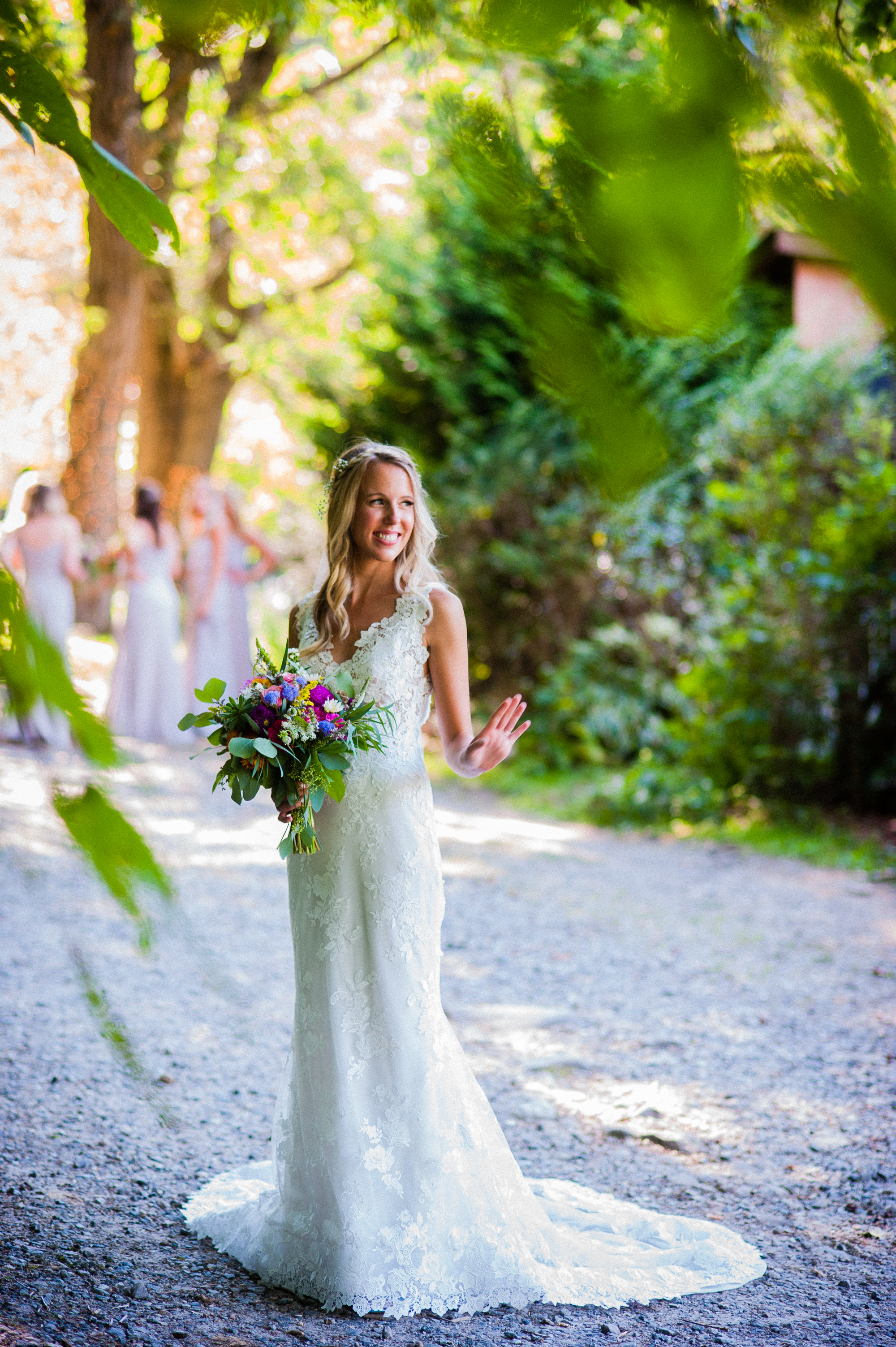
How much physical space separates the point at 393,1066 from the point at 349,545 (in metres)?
1.33

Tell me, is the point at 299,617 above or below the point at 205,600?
below

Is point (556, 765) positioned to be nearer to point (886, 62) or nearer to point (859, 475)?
point (859, 475)

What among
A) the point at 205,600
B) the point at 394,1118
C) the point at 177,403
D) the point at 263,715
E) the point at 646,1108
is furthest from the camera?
the point at 177,403

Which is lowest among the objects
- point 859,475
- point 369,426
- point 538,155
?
point 538,155

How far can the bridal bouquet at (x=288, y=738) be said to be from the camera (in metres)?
2.73

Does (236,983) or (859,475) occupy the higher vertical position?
(859,475)

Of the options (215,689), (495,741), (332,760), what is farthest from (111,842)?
(495,741)

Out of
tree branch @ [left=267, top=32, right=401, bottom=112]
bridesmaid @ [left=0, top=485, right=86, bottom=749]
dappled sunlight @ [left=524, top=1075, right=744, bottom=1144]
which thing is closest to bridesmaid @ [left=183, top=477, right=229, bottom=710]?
bridesmaid @ [left=0, top=485, right=86, bottom=749]

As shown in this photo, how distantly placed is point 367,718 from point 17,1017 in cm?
293

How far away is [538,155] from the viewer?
712 mm

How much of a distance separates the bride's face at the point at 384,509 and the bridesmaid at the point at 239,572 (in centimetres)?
870

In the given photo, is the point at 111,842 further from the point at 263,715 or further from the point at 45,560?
the point at 45,560

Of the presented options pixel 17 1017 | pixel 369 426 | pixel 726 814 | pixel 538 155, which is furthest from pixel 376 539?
pixel 369 426

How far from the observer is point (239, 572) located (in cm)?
1232
